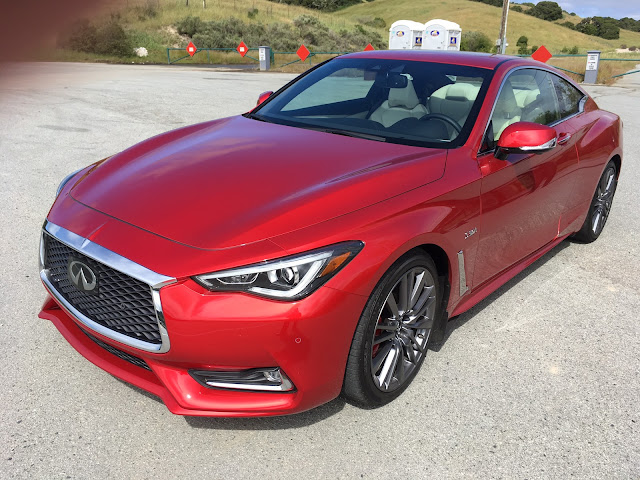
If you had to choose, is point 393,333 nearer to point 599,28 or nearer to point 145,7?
point 145,7

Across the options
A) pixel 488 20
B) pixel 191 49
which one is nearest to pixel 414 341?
pixel 191 49

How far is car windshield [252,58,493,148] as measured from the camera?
3.40 meters

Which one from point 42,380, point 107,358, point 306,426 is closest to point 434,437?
point 306,426

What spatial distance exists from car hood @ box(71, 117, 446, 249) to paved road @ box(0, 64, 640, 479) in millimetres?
614

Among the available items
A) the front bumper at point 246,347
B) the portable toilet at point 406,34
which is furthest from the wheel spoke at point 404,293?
the portable toilet at point 406,34

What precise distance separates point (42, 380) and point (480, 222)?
239 centimetres

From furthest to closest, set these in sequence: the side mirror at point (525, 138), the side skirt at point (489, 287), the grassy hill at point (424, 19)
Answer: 1. the grassy hill at point (424, 19)
2. the side skirt at point (489, 287)
3. the side mirror at point (525, 138)

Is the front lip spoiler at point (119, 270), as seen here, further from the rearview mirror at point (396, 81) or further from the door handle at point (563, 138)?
the door handle at point (563, 138)

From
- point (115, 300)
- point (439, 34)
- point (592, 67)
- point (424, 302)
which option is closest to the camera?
point (115, 300)

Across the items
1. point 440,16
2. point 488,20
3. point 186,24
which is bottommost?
point 488,20

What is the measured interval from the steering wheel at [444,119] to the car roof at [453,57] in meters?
0.52

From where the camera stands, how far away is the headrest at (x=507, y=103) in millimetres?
3516

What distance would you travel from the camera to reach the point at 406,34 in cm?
3272

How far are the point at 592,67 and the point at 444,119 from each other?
21711 millimetres
